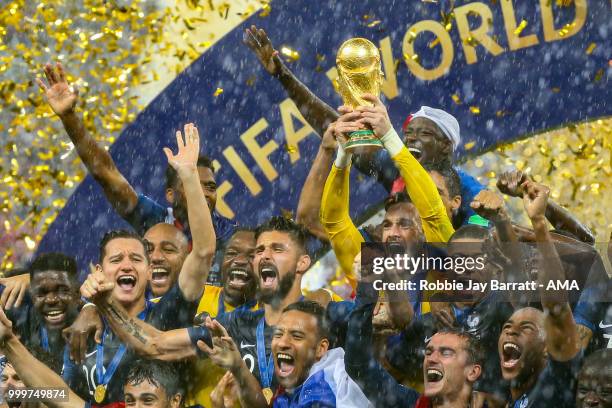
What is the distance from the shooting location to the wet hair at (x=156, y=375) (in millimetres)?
5637

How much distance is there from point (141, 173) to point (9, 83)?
3.94 ft

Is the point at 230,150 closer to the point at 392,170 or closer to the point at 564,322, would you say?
the point at 392,170

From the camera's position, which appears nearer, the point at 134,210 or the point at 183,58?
the point at 134,210

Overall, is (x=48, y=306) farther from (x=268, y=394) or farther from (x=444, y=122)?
(x=444, y=122)

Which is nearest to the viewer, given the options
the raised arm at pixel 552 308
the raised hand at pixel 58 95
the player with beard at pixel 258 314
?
the raised arm at pixel 552 308

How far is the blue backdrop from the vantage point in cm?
698

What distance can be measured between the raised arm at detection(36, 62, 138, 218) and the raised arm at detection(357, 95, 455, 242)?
1415mm

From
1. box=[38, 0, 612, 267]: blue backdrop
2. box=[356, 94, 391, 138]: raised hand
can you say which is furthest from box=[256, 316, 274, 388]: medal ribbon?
box=[38, 0, 612, 267]: blue backdrop

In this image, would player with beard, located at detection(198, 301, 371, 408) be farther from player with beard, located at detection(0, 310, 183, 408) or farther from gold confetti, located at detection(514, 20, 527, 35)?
gold confetti, located at detection(514, 20, 527, 35)

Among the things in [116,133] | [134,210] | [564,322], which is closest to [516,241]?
[564,322]

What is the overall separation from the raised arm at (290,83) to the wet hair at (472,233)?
4.05ft

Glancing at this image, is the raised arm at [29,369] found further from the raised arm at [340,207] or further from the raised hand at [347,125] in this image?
the raised hand at [347,125]

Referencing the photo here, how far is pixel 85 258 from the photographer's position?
7281 millimetres

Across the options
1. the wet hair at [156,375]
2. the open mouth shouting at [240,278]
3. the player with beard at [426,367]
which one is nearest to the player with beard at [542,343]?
the player with beard at [426,367]
